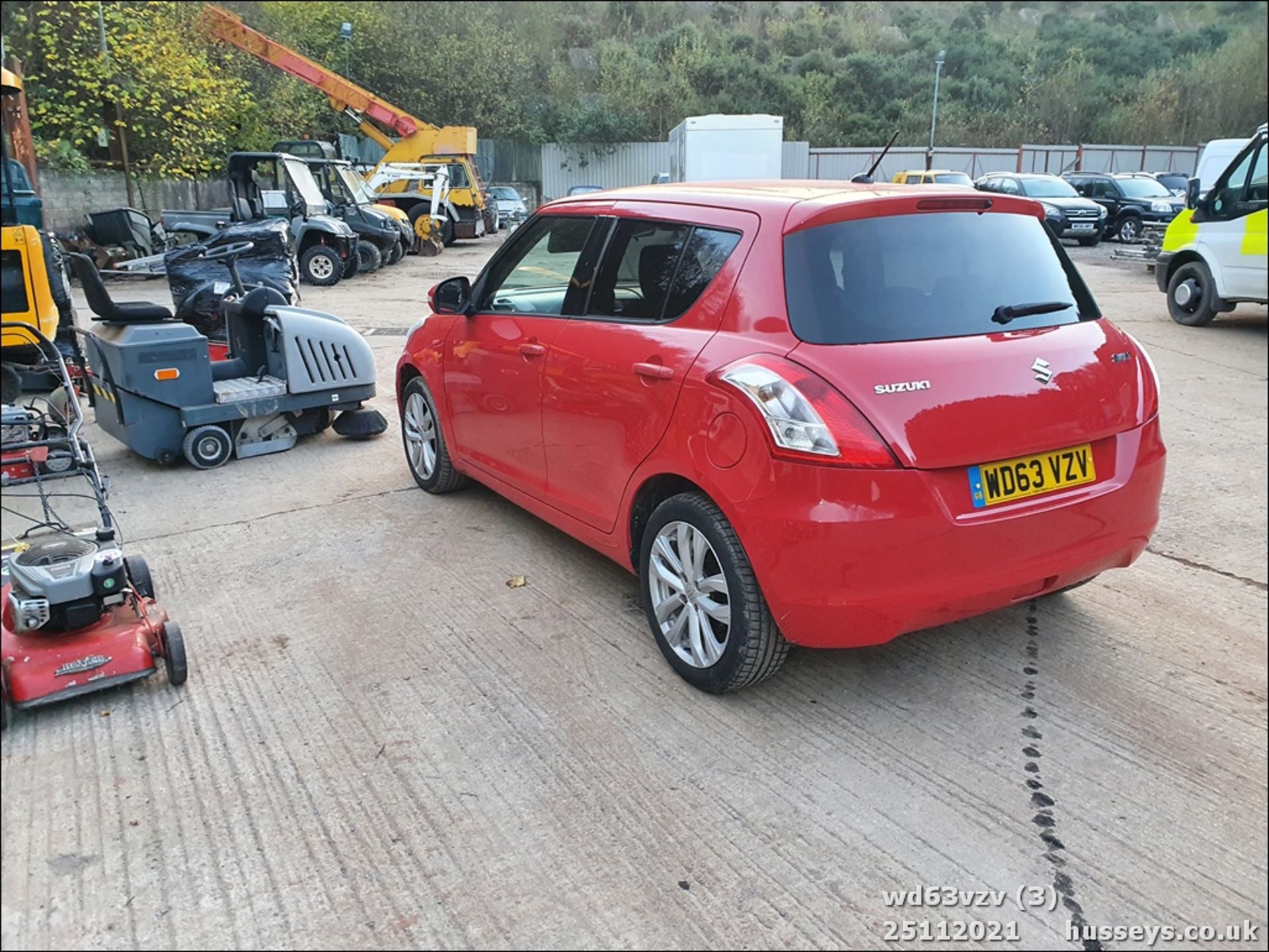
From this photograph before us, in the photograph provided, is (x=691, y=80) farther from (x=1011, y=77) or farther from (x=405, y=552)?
(x=405, y=552)

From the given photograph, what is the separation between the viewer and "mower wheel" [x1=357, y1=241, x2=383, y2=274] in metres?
17.8

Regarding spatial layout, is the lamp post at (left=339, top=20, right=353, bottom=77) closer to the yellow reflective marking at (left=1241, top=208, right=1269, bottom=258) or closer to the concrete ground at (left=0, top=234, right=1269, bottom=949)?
the yellow reflective marking at (left=1241, top=208, right=1269, bottom=258)

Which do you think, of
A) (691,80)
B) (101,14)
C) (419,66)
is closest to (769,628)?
(101,14)

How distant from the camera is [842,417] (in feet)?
9.30

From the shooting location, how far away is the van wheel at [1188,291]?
10.3 m

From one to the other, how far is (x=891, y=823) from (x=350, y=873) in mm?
1473

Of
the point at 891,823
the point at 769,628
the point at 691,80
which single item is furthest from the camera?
the point at 691,80

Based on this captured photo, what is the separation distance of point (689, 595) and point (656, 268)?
1.25 m

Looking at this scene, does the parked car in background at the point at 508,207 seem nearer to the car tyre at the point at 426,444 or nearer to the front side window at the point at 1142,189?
the front side window at the point at 1142,189

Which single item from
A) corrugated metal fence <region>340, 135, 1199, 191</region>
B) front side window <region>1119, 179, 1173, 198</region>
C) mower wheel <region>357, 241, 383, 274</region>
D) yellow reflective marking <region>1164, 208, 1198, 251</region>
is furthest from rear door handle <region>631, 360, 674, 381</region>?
corrugated metal fence <region>340, 135, 1199, 191</region>

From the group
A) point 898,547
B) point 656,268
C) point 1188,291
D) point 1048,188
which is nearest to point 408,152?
point 1048,188

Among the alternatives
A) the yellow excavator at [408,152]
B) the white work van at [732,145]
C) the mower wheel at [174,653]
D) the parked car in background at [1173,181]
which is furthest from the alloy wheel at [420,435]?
the parked car in background at [1173,181]

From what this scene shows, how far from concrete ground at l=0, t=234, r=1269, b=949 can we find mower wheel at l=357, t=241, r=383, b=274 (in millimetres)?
14242

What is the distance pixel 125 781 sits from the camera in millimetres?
2875
